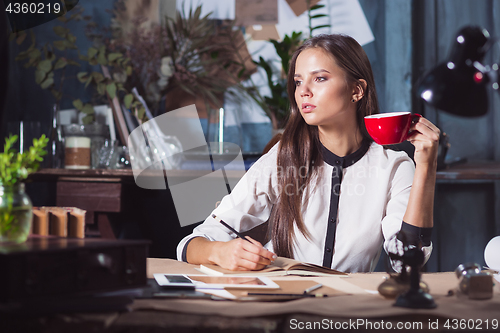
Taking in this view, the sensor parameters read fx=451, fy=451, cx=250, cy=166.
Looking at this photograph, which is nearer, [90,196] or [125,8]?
[90,196]

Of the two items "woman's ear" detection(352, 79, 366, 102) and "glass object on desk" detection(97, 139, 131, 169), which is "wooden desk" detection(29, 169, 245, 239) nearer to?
"glass object on desk" detection(97, 139, 131, 169)

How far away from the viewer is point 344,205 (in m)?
1.44

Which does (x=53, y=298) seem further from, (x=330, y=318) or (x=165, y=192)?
(x=165, y=192)

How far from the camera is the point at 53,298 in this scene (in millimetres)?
614

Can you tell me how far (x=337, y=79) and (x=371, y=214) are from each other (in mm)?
435

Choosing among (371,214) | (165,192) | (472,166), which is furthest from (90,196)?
(472,166)

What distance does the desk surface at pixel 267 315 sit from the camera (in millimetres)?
596

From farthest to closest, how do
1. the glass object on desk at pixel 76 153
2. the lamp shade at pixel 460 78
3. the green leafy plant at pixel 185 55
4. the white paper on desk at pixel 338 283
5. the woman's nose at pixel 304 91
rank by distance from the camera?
1. the green leafy plant at pixel 185 55
2. the glass object on desk at pixel 76 153
3. the lamp shade at pixel 460 78
4. the woman's nose at pixel 304 91
5. the white paper on desk at pixel 338 283

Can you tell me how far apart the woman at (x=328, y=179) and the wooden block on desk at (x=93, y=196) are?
793 millimetres

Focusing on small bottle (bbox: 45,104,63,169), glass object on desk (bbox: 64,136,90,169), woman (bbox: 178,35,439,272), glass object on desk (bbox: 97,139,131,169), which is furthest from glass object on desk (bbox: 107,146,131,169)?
woman (bbox: 178,35,439,272)

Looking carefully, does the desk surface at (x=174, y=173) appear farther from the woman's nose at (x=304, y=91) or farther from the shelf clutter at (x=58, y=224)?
the shelf clutter at (x=58, y=224)

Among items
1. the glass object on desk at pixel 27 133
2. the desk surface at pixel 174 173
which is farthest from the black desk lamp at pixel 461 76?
the glass object on desk at pixel 27 133

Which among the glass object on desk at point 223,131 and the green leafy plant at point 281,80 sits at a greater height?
the green leafy plant at point 281,80

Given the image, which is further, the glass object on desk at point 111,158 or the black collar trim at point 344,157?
the glass object on desk at point 111,158
